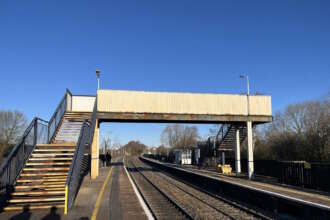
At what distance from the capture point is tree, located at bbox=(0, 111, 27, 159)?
151 feet

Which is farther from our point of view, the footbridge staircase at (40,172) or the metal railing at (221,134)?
the metal railing at (221,134)

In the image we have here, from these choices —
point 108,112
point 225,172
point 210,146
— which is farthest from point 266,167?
point 108,112

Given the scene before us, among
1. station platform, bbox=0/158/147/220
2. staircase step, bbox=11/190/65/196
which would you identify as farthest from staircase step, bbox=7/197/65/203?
station platform, bbox=0/158/147/220

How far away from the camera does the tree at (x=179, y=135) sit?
88900 mm

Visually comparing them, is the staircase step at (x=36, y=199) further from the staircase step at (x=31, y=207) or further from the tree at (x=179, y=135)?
the tree at (x=179, y=135)

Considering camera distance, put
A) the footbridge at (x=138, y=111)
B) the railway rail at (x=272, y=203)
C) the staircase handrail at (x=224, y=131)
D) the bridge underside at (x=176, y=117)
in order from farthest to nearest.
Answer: the staircase handrail at (x=224, y=131) < the bridge underside at (x=176, y=117) < the footbridge at (x=138, y=111) < the railway rail at (x=272, y=203)

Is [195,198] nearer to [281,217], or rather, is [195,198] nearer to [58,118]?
[281,217]

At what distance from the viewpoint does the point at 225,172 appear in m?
25.8

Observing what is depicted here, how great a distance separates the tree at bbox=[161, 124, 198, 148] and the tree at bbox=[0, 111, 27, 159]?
48813 millimetres

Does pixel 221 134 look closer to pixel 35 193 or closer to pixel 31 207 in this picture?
pixel 35 193

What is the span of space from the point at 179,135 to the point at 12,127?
2194 inches

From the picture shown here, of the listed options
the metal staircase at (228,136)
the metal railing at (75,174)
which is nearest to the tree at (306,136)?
A: the metal staircase at (228,136)

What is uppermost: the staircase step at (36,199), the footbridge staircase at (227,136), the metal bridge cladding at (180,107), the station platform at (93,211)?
the metal bridge cladding at (180,107)

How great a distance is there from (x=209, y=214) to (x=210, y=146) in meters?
21.7
